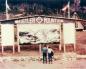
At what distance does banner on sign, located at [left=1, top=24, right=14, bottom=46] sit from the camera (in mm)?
19531

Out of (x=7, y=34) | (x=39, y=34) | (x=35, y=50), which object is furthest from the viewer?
(x=35, y=50)

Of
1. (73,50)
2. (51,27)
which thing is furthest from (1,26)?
(73,50)

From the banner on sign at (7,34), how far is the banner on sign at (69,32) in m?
2.65

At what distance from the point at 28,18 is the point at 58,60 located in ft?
8.90

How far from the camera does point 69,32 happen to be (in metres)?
19.8

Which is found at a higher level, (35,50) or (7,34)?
(7,34)

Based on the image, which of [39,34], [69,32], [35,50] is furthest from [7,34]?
[69,32]

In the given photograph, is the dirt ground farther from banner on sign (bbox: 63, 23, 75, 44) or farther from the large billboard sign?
banner on sign (bbox: 63, 23, 75, 44)

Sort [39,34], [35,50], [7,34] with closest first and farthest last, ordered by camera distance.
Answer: [7,34]
[39,34]
[35,50]

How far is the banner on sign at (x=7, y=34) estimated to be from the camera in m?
19.5

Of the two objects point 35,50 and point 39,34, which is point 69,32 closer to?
point 39,34

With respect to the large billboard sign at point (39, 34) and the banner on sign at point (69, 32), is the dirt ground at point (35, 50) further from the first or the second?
the banner on sign at point (69, 32)

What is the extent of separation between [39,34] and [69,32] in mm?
1510

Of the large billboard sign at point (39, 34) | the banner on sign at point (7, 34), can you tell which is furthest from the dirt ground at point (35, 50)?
the banner on sign at point (7, 34)
